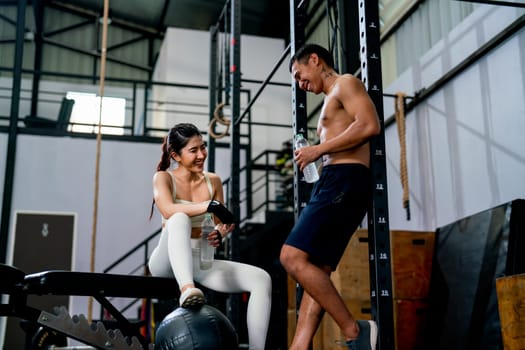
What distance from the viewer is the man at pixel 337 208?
7.22ft

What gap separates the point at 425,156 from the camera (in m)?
6.09

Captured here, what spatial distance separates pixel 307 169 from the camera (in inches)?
116

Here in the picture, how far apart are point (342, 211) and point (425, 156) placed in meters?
4.09

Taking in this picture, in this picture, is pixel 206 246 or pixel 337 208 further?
pixel 206 246

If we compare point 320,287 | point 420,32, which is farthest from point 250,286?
point 420,32

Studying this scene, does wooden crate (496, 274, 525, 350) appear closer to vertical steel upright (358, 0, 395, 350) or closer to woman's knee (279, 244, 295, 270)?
vertical steel upright (358, 0, 395, 350)

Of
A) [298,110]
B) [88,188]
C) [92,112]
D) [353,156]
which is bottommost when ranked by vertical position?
[353,156]

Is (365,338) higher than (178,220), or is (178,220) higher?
(178,220)

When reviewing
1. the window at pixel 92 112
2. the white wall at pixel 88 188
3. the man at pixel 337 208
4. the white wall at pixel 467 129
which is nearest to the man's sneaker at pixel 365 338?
the man at pixel 337 208

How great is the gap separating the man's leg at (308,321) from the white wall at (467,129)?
2763 mm

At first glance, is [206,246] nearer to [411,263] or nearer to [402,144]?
[411,263]

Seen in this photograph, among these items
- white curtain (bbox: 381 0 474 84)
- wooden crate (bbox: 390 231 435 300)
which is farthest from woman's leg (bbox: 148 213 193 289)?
white curtain (bbox: 381 0 474 84)

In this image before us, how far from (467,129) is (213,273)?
3380 millimetres

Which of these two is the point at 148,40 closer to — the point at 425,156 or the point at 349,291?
the point at 425,156
